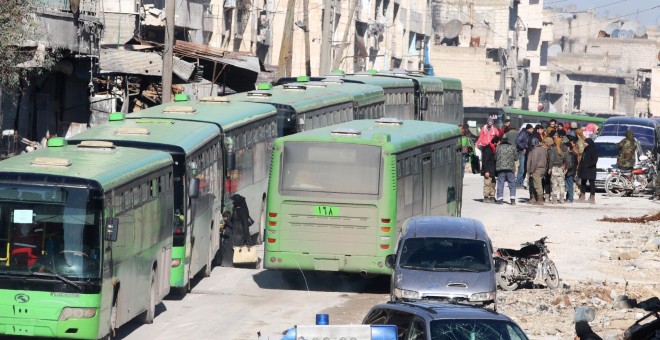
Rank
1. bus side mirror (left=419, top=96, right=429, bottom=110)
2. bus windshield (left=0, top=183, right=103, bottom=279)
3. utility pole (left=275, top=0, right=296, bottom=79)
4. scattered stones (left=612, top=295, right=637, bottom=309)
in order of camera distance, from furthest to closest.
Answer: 1. utility pole (left=275, top=0, right=296, bottom=79)
2. bus side mirror (left=419, top=96, right=429, bottom=110)
3. scattered stones (left=612, top=295, right=637, bottom=309)
4. bus windshield (left=0, top=183, right=103, bottom=279)

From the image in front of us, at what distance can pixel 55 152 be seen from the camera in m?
18.5

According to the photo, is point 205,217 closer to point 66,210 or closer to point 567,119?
point 66,210

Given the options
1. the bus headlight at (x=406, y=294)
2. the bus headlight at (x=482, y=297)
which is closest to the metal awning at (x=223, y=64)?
the bus headlight at (x=406, y=294)

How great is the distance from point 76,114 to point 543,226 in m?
15.0

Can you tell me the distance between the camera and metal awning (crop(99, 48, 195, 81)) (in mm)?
36750

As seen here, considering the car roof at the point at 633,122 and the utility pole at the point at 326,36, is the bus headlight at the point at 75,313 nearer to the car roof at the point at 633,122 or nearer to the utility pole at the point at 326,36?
the utility pole at the point at 326,36

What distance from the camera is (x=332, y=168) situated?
22.9 meters

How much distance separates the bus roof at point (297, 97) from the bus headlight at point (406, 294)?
11.5m

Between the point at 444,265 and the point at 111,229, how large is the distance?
505 centimetres

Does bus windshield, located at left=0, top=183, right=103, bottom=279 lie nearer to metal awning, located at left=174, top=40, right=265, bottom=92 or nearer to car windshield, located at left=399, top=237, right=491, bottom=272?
car windshield, located at left=399, top=237, right=491, bottom=272

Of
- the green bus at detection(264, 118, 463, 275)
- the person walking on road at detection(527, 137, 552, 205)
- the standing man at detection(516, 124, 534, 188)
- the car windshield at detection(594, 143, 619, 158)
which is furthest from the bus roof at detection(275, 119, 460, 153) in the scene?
the car windshield at detection(594, 143, 619, 158)

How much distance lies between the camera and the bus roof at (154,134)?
21312 millimetres

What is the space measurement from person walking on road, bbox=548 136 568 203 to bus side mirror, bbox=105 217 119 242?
2116 centimetres

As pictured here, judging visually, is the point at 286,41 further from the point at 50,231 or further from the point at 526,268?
the point at 50,231
